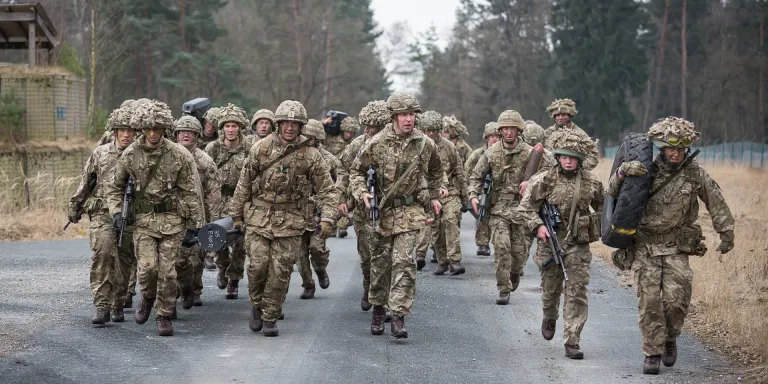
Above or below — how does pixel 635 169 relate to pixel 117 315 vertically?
above

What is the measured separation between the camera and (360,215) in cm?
1071

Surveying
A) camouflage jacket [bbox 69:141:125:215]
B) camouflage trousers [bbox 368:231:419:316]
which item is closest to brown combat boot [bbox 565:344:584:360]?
camouflage trousers [bbox 368:231:419:316]

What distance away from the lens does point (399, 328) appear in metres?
9.76

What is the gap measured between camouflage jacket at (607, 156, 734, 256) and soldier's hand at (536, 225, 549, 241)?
0.72 m

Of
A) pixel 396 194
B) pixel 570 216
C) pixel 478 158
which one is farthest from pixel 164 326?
pixel 478 158

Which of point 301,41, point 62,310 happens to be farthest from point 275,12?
point 62,310

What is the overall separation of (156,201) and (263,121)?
98.2 inches

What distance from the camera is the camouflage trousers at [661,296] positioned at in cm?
853

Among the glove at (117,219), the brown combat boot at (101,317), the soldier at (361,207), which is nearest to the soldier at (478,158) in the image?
the soldier at (361,207)

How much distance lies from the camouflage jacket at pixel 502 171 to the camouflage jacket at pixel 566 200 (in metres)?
3.64

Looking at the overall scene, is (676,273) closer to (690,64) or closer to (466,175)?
(466,175)

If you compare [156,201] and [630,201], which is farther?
[156,201]

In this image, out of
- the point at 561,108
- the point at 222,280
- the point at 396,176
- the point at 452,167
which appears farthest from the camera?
the point at 561,108

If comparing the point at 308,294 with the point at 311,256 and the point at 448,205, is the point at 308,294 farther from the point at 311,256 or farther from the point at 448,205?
the point at 448,205
